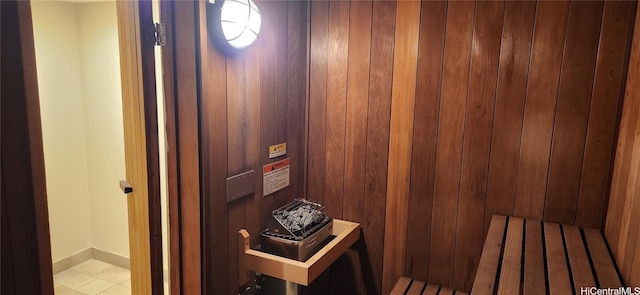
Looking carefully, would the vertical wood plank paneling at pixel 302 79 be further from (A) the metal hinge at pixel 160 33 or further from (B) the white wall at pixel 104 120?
(B) the white wall at pixel 104 120

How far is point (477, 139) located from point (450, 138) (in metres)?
Answer: 0.15

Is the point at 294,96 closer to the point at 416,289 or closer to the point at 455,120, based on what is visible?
the point at 455,120

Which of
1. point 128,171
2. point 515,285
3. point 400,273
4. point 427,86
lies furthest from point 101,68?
point 515,285

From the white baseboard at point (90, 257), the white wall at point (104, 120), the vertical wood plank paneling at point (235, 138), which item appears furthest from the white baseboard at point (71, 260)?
the vertical wood plank paneling at point (235, 138)

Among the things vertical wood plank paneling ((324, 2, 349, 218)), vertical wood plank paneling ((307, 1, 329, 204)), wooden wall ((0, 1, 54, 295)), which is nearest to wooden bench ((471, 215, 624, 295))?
vertical wood plank paneling ((324, 2, 349, 218))

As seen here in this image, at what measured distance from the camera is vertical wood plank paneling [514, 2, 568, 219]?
6.53 ft

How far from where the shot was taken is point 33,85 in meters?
1.26

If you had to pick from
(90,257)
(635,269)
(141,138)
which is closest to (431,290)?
(635,269)

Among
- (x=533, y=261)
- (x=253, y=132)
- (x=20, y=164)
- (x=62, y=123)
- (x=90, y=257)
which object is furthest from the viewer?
(x=90, y=257)

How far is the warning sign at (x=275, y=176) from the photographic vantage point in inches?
91.1

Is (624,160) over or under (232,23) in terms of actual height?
under

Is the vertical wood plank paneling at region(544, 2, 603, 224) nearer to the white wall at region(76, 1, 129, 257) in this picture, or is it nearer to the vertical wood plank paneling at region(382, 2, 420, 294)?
the vertical wood plank paneling at region(382, 2, 420, 294)

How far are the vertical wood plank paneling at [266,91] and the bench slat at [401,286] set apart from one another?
2.83 feet

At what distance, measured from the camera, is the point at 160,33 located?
1.77 m
